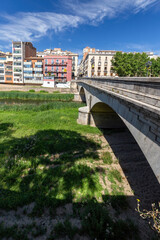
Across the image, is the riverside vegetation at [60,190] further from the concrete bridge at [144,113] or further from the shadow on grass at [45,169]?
the concrete bridge at [144,113]

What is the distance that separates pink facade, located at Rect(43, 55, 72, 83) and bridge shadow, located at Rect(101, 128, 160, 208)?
159 ft

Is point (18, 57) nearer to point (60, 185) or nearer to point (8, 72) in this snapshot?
point (8, 72)

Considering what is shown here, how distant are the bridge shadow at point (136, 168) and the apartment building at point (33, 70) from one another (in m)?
50.9

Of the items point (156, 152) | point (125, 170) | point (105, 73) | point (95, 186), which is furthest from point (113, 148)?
point (105, 73)

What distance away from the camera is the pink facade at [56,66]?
55844 millimetres

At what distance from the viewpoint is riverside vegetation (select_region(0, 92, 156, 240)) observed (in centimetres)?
504

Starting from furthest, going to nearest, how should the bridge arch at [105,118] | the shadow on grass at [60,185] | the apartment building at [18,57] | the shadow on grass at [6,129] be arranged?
1. the apartment building at [18,57]
2. the bridge arch at [105,118]
3. the shadow on grass at [6,129]
4. the shadow on grass at [60,185]

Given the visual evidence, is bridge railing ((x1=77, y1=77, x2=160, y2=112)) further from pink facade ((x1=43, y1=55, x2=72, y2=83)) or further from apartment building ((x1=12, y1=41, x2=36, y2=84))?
apartment building ((x1=12, y1=41, x2=36, y2=84))

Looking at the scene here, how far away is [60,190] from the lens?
6.85 metres

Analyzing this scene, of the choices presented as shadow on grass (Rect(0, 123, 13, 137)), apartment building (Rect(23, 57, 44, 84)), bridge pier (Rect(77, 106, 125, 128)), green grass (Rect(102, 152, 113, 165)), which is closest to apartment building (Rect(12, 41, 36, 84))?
apartment building (Rect(23, 57, 44, 84))

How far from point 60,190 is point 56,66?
2226 inches

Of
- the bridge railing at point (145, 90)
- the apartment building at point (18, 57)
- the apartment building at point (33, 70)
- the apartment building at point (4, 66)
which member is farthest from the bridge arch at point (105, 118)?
the apartment building at point (4, 66)

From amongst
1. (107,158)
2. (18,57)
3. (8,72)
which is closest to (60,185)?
(107,158)

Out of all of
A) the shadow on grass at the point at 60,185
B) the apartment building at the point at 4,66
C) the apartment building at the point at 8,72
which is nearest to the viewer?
the shadow on grass at the point at 60,185
